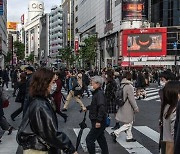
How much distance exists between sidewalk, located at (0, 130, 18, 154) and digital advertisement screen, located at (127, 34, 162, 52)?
188 ft

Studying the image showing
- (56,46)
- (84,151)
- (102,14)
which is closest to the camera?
(84,151)

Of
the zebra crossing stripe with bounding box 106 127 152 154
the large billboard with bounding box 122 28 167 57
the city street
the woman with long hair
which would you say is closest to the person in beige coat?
the zebra crossing stripe with bounding box 106 127 152 154

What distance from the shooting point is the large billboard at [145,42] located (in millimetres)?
65188

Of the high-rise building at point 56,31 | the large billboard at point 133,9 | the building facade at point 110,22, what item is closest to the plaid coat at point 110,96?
the building facade at point 110,22

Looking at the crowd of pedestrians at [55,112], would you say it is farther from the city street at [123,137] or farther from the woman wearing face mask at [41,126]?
the city street at [123,137]

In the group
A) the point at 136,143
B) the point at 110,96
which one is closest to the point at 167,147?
the point at 136,143

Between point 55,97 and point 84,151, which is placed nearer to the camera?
point 84,151

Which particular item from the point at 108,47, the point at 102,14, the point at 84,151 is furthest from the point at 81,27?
the point at 84,151

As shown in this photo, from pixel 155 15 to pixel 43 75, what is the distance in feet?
222

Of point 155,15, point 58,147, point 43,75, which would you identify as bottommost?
point 58,147

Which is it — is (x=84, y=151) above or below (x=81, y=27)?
below

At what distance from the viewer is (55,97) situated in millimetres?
12398

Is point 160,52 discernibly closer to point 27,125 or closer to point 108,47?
point 108,47

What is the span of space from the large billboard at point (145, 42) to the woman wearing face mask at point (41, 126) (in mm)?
61584
